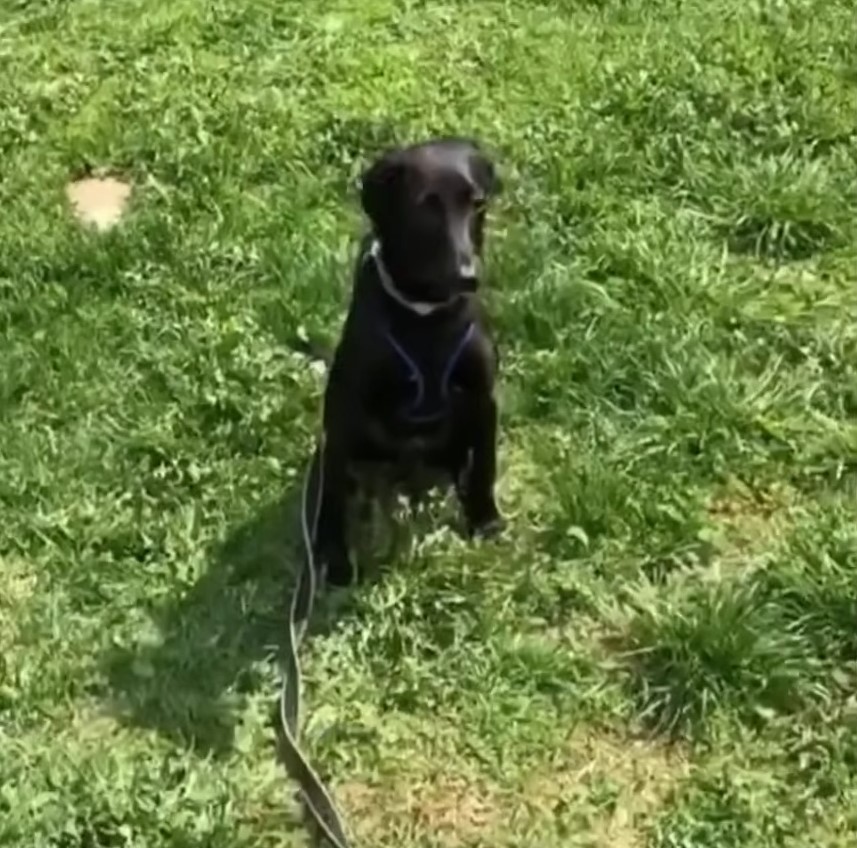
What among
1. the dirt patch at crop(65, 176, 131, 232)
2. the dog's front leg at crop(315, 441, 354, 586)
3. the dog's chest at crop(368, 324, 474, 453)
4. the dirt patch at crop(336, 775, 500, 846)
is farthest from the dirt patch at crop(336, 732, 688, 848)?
the dirt patch at crop(65, 176, 131, 232)

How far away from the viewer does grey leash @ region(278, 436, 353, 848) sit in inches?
127

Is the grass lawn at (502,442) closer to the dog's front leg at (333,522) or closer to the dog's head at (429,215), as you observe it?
the dog's front leg at (333,522)

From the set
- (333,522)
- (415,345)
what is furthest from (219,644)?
(415,345)

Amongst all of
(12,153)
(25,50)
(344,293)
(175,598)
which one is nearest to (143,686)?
(175,598)

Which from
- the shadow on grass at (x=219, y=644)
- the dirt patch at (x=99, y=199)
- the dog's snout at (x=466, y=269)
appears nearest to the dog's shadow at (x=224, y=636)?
the shadow on grass at (x=219, y=644)

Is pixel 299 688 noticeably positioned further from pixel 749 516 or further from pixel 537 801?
pixel 749 516

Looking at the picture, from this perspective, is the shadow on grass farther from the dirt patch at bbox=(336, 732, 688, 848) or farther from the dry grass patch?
the dry grass patch

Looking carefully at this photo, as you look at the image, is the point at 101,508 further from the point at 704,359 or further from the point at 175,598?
the point at 704,359

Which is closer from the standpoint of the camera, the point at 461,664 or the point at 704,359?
the point at 461,664

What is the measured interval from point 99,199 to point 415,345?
150 cm

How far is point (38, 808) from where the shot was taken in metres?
3.25

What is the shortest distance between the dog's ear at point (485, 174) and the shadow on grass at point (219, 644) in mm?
713

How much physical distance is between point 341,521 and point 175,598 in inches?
12.4

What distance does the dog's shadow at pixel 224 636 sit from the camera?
11.3ft
